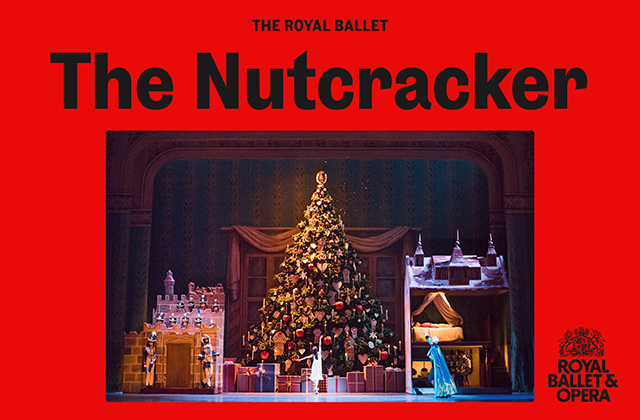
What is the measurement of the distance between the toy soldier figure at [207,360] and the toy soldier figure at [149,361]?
0.60 meters

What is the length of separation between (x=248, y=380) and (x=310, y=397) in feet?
3.39

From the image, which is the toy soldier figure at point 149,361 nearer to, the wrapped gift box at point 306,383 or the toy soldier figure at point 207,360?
→ the toy soldier figure at point 207,360

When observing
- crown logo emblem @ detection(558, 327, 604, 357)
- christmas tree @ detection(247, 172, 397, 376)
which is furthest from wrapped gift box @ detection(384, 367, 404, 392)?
crown logo emblem @ detection(558, 327, 604, 357)

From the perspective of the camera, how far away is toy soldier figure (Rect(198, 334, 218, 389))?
37.6 ft

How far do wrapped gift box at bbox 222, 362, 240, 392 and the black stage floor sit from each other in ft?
0.46

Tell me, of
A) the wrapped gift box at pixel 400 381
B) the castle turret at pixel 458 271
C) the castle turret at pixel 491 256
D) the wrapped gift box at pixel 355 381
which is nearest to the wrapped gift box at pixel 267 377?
the wrapped gift box at pixel 355 381

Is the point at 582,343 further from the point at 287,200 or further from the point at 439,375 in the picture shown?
the point at 287,200

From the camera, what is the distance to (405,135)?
40.4ft

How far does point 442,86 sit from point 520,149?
1.97m

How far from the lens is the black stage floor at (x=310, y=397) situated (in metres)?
10.9

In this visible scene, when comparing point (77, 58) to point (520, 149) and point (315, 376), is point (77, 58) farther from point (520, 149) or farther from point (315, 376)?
point (520, 149)

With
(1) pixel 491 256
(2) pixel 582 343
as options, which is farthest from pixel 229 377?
(2) pixel 582 343

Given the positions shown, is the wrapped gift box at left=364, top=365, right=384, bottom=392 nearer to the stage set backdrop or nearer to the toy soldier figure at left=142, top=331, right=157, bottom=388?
the stage set backdrop

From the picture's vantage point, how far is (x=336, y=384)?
A: 38.7 ft
